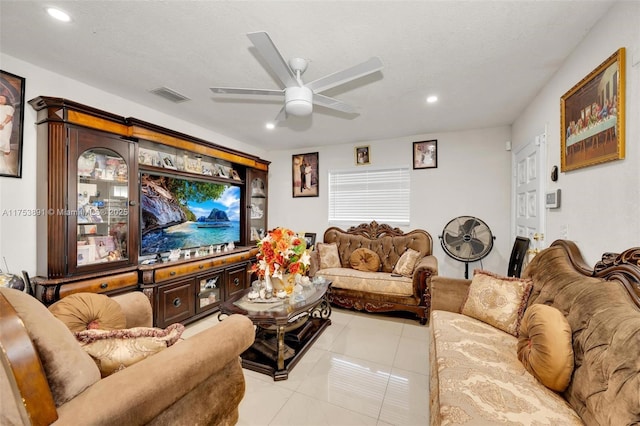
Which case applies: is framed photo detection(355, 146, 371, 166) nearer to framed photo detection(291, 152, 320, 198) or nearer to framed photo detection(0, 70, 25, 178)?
framed photo detection(291, 152, 320, 198)

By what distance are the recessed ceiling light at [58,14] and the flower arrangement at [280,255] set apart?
1.92 m

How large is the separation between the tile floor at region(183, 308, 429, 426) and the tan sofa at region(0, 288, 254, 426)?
1.97 ft

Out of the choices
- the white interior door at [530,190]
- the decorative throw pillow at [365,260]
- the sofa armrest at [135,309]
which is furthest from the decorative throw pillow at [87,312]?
the white interior door at [530,190]

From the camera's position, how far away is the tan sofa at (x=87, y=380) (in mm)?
709

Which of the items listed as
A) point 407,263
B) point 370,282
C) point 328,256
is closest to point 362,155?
point 328,256

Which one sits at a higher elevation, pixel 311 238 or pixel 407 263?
pixel 311 238

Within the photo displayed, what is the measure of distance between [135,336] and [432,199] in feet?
12.7

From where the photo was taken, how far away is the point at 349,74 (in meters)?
1.62

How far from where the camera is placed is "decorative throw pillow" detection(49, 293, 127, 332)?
4.25 feet

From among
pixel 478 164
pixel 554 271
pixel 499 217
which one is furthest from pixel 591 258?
pixel 478 164

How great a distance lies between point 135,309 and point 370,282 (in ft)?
7.88

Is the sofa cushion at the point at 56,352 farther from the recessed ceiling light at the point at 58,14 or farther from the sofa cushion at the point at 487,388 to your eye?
the recessed ceiling light at the point at 58,14

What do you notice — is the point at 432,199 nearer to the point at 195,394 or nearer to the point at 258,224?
the point at 258,224

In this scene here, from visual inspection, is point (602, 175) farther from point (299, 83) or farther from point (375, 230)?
point (375, 230)
